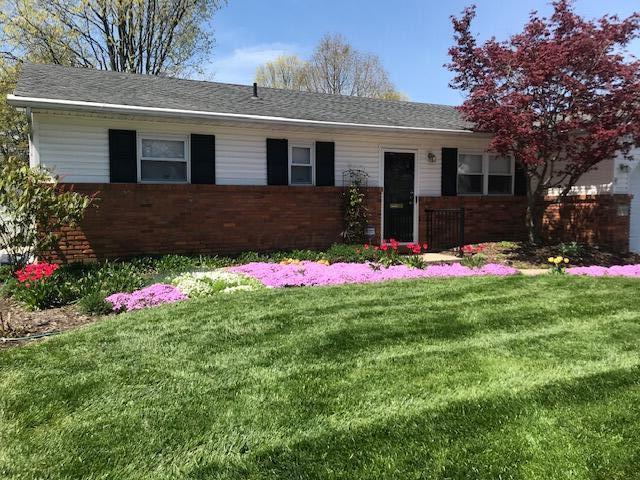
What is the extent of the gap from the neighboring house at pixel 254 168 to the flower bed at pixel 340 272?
6.32 feet

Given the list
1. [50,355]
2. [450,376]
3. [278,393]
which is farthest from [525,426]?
[50,355]

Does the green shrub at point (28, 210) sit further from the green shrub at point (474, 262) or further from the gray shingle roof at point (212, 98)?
the green shrub at point (474, 262)

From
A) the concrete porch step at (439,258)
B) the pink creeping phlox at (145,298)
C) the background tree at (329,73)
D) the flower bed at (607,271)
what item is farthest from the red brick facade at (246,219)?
the background tree at (329,73)

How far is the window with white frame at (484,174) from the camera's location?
12258mm

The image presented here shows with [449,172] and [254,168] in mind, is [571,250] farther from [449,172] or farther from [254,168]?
[254,168]

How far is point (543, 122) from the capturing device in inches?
384

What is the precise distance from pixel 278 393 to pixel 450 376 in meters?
1.23

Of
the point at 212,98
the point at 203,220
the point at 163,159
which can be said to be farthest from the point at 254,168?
the point at 212,98

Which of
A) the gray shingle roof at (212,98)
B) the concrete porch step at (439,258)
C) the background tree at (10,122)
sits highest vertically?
the background tree at (10,122)

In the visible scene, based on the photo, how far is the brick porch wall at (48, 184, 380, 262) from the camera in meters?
8.79

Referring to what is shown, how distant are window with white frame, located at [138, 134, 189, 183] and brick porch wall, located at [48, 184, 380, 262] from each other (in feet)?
1.37

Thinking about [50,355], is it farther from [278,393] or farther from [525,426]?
[525,426]

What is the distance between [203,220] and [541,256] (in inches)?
274

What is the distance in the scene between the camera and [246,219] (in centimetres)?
993
